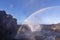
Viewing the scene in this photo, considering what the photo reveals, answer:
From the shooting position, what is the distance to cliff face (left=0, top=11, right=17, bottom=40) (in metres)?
5.04

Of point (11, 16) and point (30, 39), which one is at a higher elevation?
point (11, 16)

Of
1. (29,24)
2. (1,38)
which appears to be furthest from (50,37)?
(1,38)

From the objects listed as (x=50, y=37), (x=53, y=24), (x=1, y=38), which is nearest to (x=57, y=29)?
(x=53, y=24)

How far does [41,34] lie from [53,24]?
0.88 m

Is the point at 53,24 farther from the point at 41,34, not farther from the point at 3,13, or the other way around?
the point at 3,13

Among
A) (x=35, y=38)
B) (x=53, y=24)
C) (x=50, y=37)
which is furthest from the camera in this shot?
(x=53, y=24)

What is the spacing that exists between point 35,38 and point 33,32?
0.31 metres

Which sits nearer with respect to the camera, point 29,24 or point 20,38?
point 20,38

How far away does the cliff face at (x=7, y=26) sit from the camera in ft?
16.5

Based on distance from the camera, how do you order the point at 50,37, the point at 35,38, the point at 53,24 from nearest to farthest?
the point at 50,37 → the point at 35,38 → the point at 53,24

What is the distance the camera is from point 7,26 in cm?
524

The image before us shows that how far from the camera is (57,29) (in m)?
4.59

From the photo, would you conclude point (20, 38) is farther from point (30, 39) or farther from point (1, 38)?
point (1, 38)

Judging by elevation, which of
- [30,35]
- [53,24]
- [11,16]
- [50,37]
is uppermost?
[11,16]
